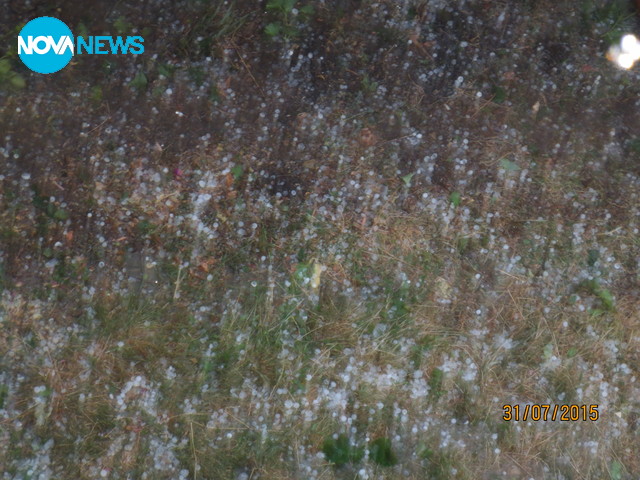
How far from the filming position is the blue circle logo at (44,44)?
2621 mm

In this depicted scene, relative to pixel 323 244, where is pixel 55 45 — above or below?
above

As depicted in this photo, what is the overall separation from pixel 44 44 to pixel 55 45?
0.05 metres

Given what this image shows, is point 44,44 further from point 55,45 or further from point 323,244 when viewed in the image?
point 323,244

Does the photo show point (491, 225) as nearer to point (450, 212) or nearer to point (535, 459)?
point (450, 212)

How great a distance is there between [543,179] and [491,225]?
35 centimetres

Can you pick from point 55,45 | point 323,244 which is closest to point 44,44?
point 55,45

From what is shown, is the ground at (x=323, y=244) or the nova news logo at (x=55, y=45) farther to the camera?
the nova news logo at (x=55, y=45)

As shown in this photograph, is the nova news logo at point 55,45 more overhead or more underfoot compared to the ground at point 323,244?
more overhead

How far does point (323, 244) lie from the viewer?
2.57 metres

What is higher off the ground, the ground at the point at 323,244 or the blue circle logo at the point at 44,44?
the blue circle logo at the point at 44,44

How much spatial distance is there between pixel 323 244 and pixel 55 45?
1675 mm

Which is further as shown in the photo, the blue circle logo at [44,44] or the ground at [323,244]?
the blue circle logo at [44,44]

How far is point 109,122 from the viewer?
8.63 feet

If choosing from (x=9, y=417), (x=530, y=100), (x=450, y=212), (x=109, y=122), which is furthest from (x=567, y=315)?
(x=9, y=417)
